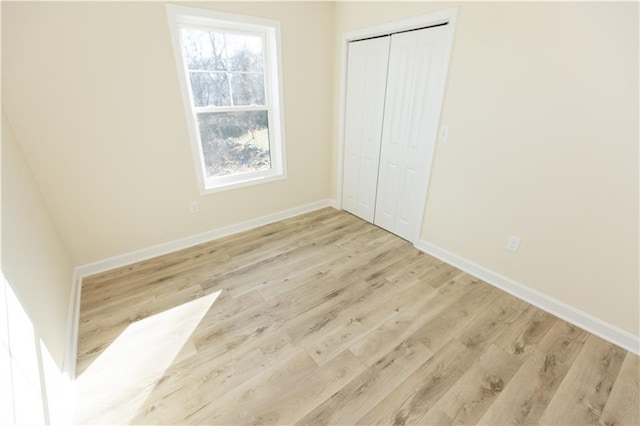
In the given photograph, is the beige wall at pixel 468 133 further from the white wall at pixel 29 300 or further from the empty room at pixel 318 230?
the white wall at pixel 29 300

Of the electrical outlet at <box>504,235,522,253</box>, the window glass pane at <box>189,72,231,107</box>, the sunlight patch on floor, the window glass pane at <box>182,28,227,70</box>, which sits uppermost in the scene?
the window glass pane at <box>182,28,227,70</box>

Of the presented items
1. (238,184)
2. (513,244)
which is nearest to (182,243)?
(238,184)

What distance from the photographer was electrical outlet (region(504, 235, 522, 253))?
6.63ft

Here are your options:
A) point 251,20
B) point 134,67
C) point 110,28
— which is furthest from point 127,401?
point 251,20

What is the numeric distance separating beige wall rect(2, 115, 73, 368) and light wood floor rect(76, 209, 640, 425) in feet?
0.86

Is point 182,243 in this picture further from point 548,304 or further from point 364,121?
point 548,304

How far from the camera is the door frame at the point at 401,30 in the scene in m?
2.04

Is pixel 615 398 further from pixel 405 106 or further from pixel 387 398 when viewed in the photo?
pixel 405 106

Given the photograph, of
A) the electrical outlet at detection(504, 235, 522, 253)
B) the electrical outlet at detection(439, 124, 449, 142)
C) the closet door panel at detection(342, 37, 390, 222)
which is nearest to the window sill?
the closet door panel at detection(342, 37, 390, 222)

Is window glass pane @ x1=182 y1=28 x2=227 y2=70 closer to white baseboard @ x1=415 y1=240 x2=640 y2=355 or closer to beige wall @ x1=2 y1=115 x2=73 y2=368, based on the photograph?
beige wall @ x1=2 y1=115 x2=73 y2=368

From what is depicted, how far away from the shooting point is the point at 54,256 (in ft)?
6.00

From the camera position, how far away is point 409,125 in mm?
2508

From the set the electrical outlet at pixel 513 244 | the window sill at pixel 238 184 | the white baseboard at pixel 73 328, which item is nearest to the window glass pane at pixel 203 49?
the window sill at pixel 238 184

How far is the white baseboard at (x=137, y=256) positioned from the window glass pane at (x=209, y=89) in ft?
4.13
